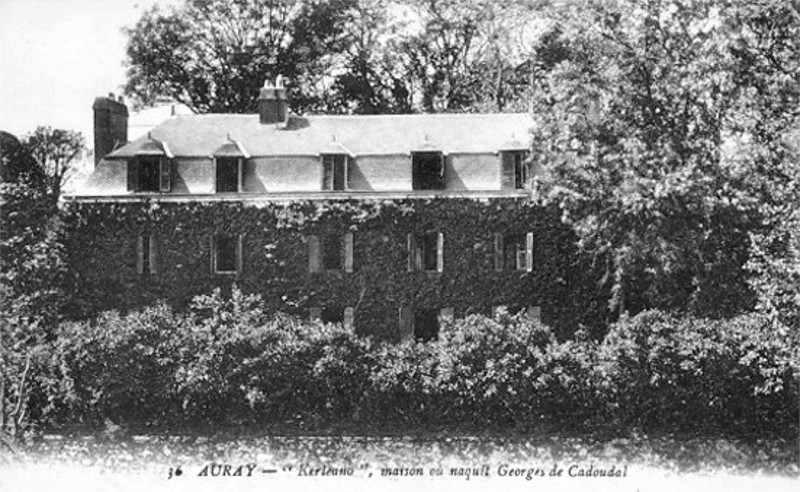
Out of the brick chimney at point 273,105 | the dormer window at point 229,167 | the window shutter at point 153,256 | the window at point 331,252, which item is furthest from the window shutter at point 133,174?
the window at point 331,252

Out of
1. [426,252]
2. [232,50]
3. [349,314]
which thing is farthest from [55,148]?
[426,252]

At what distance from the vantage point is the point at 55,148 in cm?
3030

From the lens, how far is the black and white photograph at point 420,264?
1550 cm

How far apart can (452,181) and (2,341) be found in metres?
12.9

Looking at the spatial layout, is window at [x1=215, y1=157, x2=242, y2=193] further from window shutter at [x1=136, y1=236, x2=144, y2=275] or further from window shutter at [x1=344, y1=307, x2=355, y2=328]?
window shutter at [x1=344, y1=307, x2=355, y2=328]

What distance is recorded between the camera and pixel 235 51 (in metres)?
30.1

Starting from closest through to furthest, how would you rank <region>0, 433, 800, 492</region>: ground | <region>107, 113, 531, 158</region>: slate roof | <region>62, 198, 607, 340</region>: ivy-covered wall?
<region>0, 433, 800, 492</region>: ground → <region>62, 198, 607, 340</region>: ivy-covered wall → <region>107, 113, 531, 158</region>: slate roof

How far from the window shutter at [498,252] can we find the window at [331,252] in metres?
3.86

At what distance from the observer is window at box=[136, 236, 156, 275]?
24109 millimetres

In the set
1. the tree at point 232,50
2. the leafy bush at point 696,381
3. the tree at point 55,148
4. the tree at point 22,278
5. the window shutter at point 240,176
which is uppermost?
the tree at point 232,50

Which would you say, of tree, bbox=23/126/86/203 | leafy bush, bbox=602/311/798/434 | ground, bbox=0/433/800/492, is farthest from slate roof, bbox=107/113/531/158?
ground, bbox=0/433/800/492

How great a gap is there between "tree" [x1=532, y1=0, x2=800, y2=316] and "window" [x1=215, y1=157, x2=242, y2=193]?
27.8 feet

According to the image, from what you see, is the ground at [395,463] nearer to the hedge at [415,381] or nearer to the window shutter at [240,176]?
the hedge at [415,381]

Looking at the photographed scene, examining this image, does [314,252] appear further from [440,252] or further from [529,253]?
[529,253]
